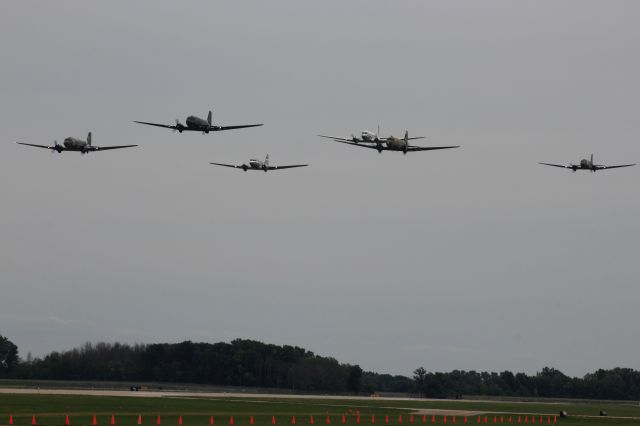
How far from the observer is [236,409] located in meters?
112

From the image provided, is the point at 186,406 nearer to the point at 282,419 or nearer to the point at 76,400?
the point at 76,400

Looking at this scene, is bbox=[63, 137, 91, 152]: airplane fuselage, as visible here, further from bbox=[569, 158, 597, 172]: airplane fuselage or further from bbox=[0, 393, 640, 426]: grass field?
bbox=[569, 158, 597, 172]: airplane fuselage

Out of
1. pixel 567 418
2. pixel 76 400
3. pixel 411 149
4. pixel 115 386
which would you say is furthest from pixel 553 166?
pixel 115 386

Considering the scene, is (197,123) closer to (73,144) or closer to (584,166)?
(73,144)

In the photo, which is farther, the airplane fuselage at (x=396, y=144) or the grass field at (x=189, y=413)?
the airplane fuselage at (x=396, y=144)

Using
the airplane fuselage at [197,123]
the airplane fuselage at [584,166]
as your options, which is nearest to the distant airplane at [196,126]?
the airplane fuselage at [197,123]

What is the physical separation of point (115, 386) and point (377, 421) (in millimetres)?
104079

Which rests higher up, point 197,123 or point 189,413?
point 197,123

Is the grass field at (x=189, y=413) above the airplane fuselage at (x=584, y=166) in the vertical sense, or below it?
below

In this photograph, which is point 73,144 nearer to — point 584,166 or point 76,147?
point 76,147

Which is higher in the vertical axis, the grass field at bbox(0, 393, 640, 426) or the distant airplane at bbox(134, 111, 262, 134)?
the distant airplane at bbox(134, 111, 262, 134)

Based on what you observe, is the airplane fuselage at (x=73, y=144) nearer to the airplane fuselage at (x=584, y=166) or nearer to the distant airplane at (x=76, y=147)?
the distant airplane at (x=76, y=147)

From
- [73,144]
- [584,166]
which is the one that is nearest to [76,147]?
[73,144]

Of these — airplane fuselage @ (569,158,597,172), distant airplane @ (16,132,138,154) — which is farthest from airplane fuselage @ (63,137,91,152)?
airplane fuselage @ (569,158,597,172)
